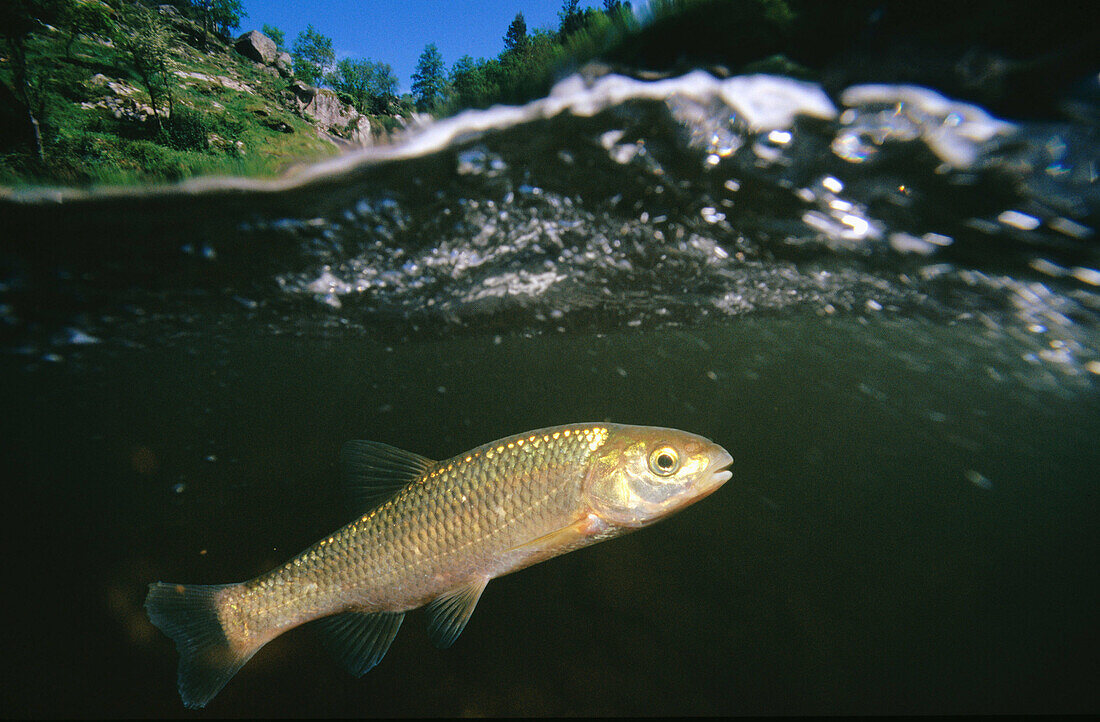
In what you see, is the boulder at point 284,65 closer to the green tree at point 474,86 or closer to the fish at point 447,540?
the green tree at point 474,86

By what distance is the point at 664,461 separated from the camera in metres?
2.72

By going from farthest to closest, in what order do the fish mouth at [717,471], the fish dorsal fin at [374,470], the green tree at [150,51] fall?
the green tree at [150,51], the fish dorsal fin at [374,470], the fish mouth at [717,471]

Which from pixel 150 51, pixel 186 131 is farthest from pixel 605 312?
pixel 150 51

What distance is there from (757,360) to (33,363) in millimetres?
50595

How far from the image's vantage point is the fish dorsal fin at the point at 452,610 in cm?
261

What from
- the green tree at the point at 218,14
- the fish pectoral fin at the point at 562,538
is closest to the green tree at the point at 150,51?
the green tree at the point at 218,14

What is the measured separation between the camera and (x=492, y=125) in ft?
17.9

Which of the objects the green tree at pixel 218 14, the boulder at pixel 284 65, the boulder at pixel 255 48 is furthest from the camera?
the green tree at pixel 218 14

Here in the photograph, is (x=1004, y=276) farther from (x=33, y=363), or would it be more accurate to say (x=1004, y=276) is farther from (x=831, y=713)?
(x=33, y=363)

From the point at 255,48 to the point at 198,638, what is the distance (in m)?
9.28

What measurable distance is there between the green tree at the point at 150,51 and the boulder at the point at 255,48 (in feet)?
5.19

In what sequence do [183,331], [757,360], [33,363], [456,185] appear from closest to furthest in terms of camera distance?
[456,185]
[183,331]
[33,363]
[757,360]

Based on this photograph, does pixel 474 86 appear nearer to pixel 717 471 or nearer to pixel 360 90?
pixel 360 90

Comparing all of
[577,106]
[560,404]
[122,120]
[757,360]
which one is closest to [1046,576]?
[757,360]
